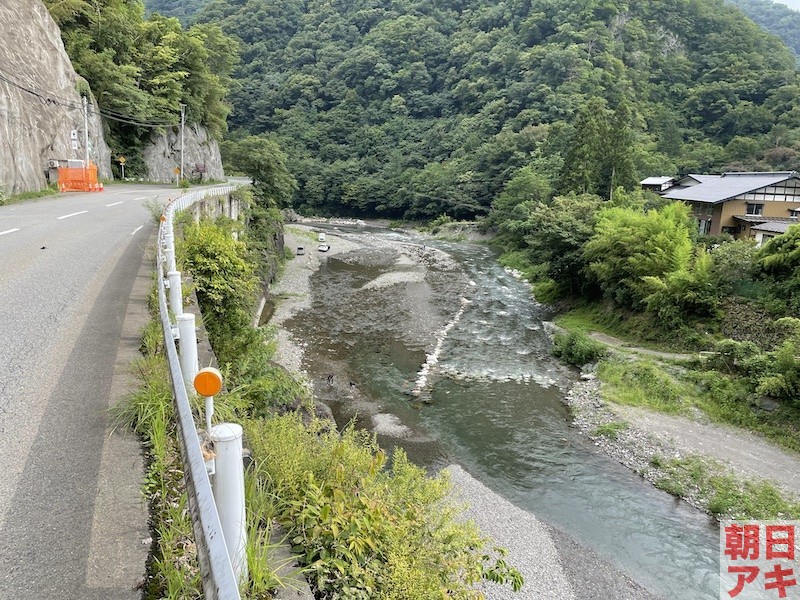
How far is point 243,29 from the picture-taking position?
4326 inches

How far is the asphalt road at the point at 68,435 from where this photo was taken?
2.89m

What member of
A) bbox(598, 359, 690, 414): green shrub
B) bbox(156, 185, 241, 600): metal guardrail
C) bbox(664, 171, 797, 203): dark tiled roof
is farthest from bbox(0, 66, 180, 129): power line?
bbox(664, 171, 797, 203): dark tiled roof

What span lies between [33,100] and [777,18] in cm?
15276

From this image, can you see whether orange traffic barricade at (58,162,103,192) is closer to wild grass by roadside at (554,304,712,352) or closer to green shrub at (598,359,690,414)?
wild grass by roadside at (554,304,712,352)

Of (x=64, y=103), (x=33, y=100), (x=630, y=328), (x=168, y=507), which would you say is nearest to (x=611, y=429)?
(x=630, y=328)

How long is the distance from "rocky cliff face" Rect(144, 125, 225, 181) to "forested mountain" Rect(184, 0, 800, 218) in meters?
27.1

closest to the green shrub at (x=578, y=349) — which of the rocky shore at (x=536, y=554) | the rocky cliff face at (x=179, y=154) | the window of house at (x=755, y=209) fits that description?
the rocky shore at (x=536, y=554)

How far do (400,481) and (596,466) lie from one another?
883 cm

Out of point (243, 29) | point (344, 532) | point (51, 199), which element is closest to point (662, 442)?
point (344, 532)

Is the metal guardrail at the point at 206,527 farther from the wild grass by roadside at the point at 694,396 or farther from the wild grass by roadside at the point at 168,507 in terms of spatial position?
the wild grass by roadside at the point at 694,396

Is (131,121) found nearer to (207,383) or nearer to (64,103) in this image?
(64,103)

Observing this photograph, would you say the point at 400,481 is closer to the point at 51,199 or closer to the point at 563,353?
the point at 563,353

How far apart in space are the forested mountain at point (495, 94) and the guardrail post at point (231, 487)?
42.6 m

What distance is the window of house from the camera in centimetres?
3353
